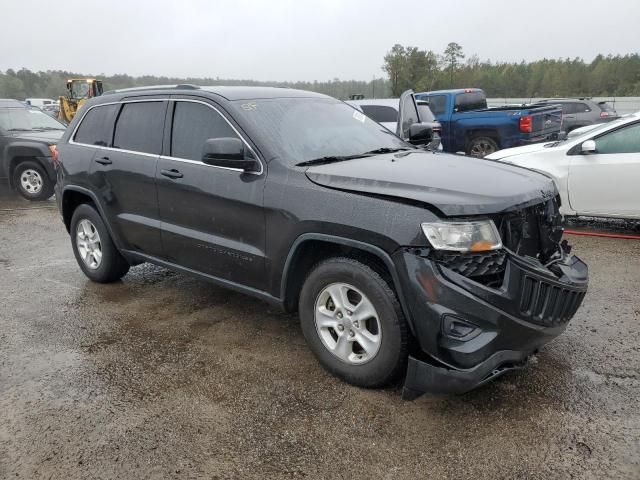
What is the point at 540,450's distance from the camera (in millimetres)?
2654

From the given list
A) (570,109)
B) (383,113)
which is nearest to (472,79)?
(570,109)

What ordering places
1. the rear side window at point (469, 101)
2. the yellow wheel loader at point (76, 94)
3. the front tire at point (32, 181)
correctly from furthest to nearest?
1. the yellow wheel loader at point (76, 94)
2. the rear side window at point (469, 101)
3. the front tire at point (32, 181)

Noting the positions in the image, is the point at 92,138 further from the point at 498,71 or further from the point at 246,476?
the point at 498,71

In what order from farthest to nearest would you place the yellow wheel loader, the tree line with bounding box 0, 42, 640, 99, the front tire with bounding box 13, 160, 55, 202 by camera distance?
the tree line with bounding box 0, 42, 640, 99
the yellow wheel loader
the front tire with bounding box 13, 160, 55, 202

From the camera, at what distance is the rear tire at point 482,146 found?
12.3m

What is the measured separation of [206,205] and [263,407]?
59.9 inches

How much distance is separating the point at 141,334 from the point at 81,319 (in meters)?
0.71

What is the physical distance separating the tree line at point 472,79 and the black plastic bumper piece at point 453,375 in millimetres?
30381


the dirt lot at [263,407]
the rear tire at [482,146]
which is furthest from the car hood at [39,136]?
the rear tire at [482,146]

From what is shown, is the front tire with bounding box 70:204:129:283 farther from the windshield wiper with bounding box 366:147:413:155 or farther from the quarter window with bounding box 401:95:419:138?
the quarter window with bounding box 401:95:419:138

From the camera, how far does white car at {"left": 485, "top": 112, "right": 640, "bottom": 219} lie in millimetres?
6309

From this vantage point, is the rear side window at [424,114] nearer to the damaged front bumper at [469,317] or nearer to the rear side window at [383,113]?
the rear side window at [383,113]

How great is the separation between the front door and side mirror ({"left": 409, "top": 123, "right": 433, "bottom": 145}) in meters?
1.81

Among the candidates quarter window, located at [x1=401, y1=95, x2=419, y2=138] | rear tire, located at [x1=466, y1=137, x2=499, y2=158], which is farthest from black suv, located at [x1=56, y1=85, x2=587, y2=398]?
rear tire, located at [x1=466, y1=137, x2=499, y2=158]
